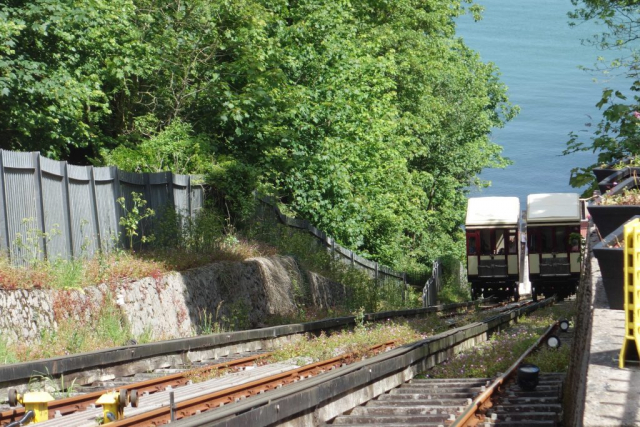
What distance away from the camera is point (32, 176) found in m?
15.3

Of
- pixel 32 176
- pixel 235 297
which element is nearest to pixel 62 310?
pixel 32 176

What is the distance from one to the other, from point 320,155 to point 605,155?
1108 cm

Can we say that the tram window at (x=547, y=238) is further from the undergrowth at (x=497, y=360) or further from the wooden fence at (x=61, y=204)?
the wooden fence at (x=61, y=204)

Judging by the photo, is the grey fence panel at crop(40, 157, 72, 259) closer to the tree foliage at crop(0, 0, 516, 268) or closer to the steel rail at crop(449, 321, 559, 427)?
the tree foliage at crop(0, 0, 516, 268)

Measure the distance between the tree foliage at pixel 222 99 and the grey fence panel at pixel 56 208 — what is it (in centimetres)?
216

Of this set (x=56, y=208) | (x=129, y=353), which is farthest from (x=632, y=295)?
(x=56, y=208)

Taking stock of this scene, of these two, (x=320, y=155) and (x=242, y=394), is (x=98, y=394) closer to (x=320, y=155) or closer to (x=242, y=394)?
(x=242, y=394)

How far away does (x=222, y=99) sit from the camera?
995 inches

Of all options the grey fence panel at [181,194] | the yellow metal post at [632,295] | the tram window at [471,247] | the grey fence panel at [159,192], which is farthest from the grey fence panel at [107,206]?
the tram window at [471,247]

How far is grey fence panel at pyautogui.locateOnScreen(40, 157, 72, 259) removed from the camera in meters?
15.6

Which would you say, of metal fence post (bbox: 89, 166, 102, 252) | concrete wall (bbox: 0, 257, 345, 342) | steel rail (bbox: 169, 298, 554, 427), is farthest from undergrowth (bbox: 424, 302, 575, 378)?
metal fence post (bbox: 89, 166, 102, 252)

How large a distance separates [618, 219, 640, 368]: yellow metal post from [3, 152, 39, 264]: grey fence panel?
10207 mm

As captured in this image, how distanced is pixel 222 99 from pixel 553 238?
15.7m

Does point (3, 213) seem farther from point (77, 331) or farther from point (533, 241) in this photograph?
point (533, 241)
